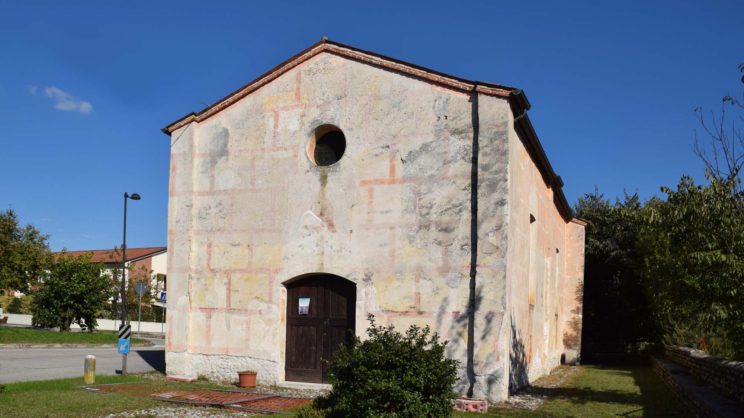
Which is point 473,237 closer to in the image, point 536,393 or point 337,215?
point 337,215

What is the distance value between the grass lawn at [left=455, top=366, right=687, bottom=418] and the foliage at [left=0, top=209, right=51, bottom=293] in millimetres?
30237

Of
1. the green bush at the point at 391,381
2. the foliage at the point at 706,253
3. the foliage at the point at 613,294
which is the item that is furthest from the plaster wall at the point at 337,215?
the foliage at the point at 613,294

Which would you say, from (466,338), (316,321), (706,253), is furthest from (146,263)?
(706,253)

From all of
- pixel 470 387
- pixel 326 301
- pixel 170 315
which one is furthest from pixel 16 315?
pixel 470 387

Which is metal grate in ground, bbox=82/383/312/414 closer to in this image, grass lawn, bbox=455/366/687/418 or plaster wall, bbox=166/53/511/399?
plaster wall, bbox=166/53/511/399

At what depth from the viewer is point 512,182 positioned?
12312 millimetres

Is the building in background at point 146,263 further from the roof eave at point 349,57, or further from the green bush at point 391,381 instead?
the green bush at point 391,381

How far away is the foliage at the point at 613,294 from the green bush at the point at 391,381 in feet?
64.9

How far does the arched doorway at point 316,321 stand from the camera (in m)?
13.3

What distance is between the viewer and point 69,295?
29.1 metres

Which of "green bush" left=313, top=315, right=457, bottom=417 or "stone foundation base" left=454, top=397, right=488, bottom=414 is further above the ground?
"green bush" left=313, top=315, right=457, bottom=417

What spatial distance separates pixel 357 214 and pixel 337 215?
489 millimetres

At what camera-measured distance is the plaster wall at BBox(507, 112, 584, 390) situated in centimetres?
1288

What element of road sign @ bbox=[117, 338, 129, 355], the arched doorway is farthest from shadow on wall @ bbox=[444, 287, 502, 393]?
road sign @ bbox=[117, 338, 129, 355]
